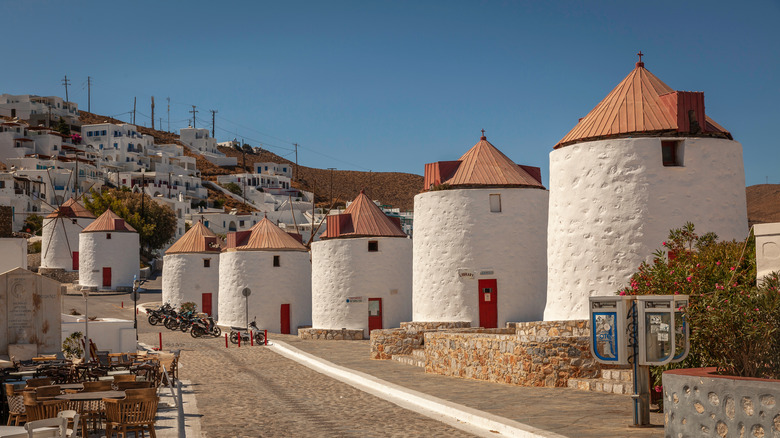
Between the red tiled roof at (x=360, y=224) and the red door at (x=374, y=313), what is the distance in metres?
2.62

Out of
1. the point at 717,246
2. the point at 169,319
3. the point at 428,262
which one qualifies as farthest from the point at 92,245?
the point at 717,246

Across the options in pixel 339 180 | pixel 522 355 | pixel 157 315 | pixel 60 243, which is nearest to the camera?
pixel 522 355

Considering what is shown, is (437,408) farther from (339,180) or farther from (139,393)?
(339,180)

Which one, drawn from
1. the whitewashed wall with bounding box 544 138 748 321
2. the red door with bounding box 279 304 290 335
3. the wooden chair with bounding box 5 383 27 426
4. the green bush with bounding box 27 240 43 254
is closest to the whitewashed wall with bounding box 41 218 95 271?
the green bush with bounding box 27 240 43 254

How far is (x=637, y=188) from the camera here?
53.3 feet

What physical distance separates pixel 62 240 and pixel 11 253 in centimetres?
3566

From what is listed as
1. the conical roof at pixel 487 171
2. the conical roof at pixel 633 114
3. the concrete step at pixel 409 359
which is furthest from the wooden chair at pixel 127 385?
the conical roof at pixel 487 171

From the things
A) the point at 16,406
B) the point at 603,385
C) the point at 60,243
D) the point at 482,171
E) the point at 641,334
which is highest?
the point at 482,171

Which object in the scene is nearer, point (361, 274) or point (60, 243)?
point (361, 274)

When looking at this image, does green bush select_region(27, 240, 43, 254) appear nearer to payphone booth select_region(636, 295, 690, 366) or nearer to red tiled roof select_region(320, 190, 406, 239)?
red tiled roof select_region(320, 190, 406, 239)

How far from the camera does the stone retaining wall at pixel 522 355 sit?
1457 centimetres

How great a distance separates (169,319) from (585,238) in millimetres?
26270

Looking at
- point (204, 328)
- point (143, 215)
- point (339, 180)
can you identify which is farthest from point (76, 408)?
point (339, 180)

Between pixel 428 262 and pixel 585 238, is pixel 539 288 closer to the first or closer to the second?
pixel 428 262
